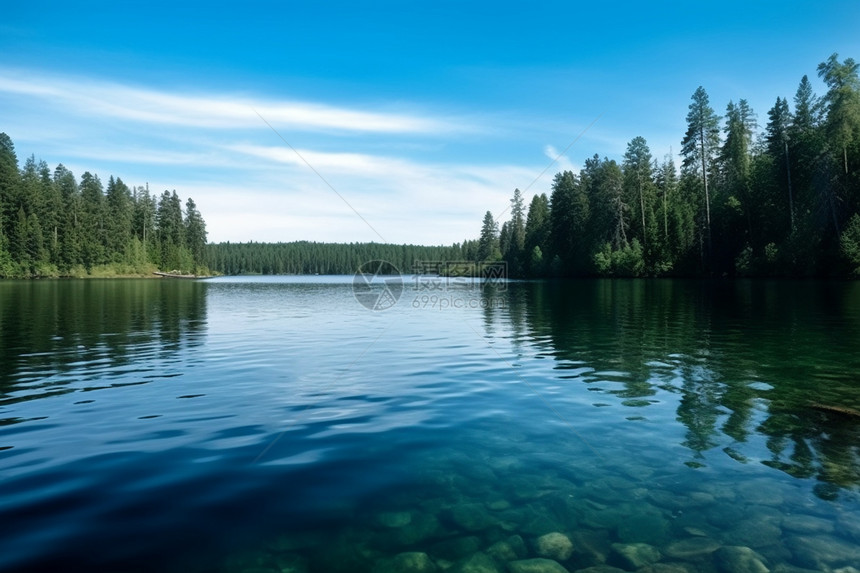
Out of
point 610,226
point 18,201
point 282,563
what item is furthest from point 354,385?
point 18,201

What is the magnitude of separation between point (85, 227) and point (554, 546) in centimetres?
15342

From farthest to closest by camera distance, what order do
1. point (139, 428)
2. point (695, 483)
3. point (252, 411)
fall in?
point (252, 411) → point (139, 428) → point (695, 483)

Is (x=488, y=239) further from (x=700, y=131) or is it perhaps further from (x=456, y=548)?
(x=456, y=548)

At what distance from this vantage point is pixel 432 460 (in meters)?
8.66

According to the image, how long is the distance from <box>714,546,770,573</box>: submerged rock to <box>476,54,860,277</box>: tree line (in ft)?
240

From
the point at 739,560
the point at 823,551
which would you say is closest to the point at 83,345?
the point at 739,560

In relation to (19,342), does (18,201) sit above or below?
above

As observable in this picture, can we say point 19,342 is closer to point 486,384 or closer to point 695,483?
point 486,384

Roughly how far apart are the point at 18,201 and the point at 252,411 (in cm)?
14325

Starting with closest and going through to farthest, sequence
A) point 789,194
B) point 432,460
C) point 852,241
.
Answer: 1. point 432,460
2. point 852,241
3. point 789,194

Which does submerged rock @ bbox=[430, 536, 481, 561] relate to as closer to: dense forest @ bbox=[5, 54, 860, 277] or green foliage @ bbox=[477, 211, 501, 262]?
dense forest @ bbox=[5, 54, 860, 277]

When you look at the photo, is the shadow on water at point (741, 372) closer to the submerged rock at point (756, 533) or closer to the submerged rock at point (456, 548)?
the submerged rock at point (756, 533)

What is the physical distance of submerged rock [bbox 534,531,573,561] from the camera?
5691 millimetres

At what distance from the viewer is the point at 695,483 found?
24.7 feet
